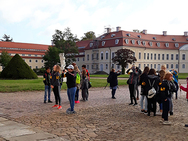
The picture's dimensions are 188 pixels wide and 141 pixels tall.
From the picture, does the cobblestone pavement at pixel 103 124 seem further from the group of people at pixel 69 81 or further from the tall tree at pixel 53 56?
the tall tree at pixel 53 56

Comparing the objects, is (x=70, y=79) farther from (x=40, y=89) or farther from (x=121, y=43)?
(x=121, y=43)

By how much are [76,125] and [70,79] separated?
215 cm

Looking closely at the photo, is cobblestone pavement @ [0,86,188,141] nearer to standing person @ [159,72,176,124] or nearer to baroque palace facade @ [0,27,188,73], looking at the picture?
standing person @ [159,72,176,124]

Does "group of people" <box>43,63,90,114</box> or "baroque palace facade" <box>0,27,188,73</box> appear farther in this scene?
"baroque palace facade" <box>0,27,188,73</box>

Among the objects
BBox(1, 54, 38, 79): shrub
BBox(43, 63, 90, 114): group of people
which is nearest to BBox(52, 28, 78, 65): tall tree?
BBox(1, 54, 38, 79): shrub

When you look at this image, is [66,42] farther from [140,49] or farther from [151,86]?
[151,86]

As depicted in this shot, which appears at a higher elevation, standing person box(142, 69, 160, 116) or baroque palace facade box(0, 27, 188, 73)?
baroque palace facade box(0, 27, 188, 73)

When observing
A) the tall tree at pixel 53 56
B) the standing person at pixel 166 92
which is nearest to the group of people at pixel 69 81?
the standing person at pixel 166 92

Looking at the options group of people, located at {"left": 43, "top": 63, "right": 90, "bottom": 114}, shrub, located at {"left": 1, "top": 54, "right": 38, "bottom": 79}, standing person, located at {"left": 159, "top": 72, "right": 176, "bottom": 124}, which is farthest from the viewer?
shrub, located at {"left": 1, "top": 54, "right": 38, "bottom": 79}

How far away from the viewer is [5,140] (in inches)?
201

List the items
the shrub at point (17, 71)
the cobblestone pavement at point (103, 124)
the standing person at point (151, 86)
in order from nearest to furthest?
the cobblestone pavement at point (103, 124), the standing person at point (151, 86), the shrub at point (17, 71)

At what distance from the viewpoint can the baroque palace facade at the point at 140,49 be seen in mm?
61438

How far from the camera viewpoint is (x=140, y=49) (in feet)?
206

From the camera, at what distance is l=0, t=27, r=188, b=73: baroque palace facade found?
2419 inches
